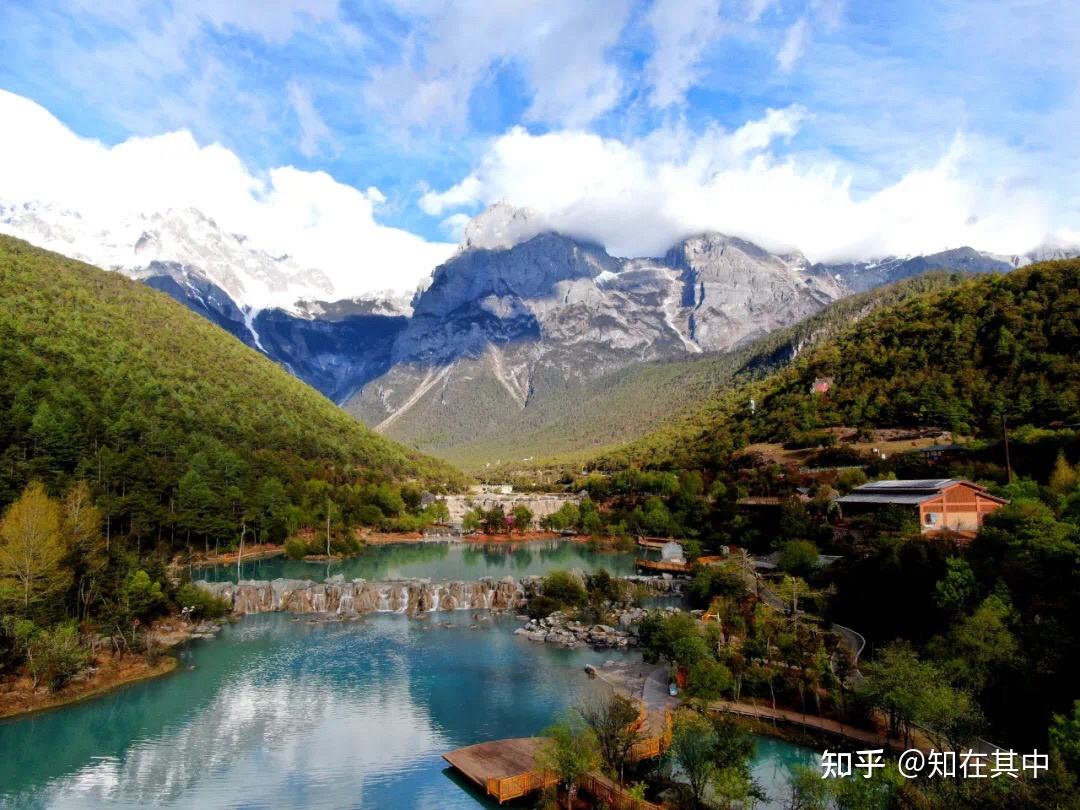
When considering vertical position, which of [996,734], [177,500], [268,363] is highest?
[268,363]

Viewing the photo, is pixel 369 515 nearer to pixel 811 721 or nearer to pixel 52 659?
pixel 52 659

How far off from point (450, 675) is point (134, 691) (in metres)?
13.0

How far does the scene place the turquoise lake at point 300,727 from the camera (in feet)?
68.7

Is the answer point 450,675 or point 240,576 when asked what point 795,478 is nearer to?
Result: point 450,675

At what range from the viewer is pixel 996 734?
67.3ft

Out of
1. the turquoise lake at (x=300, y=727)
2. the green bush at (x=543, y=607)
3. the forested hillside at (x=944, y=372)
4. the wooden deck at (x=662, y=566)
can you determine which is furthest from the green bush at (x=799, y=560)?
the forested hillside at (x=944, y=372)

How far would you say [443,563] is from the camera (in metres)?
65.2

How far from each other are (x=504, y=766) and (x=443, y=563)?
44.7 metres

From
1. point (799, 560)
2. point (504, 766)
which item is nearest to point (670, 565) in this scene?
point (799, 560)

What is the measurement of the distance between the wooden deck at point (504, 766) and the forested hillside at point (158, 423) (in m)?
34.2

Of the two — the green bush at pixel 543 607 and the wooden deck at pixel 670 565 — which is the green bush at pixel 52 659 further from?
the wooden deck at pixel 670 565

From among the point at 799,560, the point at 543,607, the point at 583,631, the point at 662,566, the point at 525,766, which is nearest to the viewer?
the point at 525,766

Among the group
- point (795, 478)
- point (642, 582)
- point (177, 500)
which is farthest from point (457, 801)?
point (795, 478)

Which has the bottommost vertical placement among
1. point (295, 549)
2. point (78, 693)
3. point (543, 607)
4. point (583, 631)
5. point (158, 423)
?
point (583, 631)
